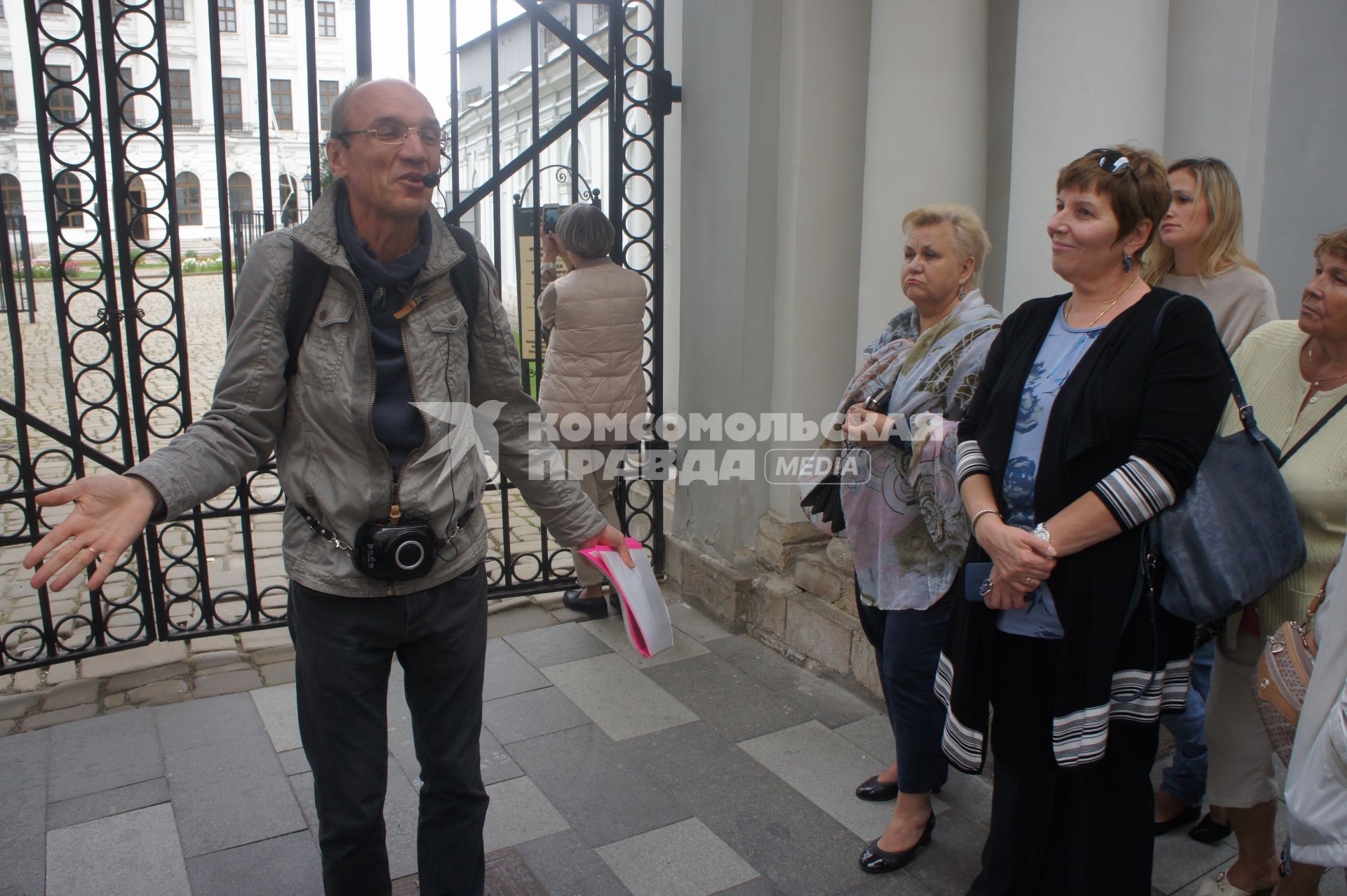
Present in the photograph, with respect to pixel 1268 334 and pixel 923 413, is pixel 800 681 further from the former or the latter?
pixel 1268 334

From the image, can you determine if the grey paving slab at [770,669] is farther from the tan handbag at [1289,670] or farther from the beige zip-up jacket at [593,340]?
the tan handbag at [1289,670]

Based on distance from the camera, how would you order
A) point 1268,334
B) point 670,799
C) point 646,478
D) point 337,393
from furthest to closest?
point 646,478
point 670,799
point 1268,334
point 337,393

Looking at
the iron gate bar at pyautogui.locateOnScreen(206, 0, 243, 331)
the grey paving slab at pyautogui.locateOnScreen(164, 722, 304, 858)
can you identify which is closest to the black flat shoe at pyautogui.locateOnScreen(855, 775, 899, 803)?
the grey paving slab at pyautogui.locateOnScreen(164, 722, 304, 858)

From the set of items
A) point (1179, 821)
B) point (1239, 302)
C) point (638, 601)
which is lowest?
point (1179, 821)

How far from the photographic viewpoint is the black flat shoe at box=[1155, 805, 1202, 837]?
308 centimetres

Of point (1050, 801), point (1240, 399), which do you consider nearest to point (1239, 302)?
point (1240, 399)

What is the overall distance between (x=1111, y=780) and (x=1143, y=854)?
196 mm

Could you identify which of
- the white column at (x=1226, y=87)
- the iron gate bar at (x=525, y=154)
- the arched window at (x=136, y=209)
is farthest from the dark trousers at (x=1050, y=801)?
the arched window at (x=136, y=209)

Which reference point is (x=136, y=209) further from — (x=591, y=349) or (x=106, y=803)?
(x=106, y=803)

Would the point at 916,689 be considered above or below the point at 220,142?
below

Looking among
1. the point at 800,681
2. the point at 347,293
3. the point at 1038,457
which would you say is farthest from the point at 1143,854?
the point at 347,293

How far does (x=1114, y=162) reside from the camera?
228 cm

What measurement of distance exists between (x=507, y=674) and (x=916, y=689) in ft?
6.75

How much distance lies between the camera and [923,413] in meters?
2.89
